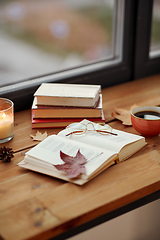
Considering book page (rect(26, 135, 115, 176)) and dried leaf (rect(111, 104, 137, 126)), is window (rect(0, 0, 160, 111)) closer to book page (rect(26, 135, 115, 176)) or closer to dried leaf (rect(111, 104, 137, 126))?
dried leaf (rect(111, 104, 137, 126))

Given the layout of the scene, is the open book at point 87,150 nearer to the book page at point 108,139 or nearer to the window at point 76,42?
the book page at point 108,139

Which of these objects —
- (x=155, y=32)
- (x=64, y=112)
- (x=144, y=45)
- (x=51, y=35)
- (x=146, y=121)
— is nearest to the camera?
(x=146, y=121)

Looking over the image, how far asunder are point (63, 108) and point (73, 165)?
32 centimetres

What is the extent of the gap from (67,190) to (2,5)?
2.63 ft

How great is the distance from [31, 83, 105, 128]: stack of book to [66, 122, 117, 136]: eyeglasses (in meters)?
0.07

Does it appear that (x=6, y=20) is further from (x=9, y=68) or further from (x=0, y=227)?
(x=0, y=227)

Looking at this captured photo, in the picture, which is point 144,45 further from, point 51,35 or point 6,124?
point 6,124

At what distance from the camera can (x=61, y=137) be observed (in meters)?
1.02

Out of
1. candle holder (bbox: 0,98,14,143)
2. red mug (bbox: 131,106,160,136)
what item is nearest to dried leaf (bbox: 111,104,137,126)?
red mug (bbox: 131,106,160,136)

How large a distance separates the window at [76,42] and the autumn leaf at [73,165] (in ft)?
1.67

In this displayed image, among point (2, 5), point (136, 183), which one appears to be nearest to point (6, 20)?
point (2, 5)

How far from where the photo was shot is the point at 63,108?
115 centimetres

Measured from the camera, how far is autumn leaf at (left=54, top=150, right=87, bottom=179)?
34.0 inches

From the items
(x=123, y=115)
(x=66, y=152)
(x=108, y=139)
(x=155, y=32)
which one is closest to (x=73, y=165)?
(x=66, y=152)
